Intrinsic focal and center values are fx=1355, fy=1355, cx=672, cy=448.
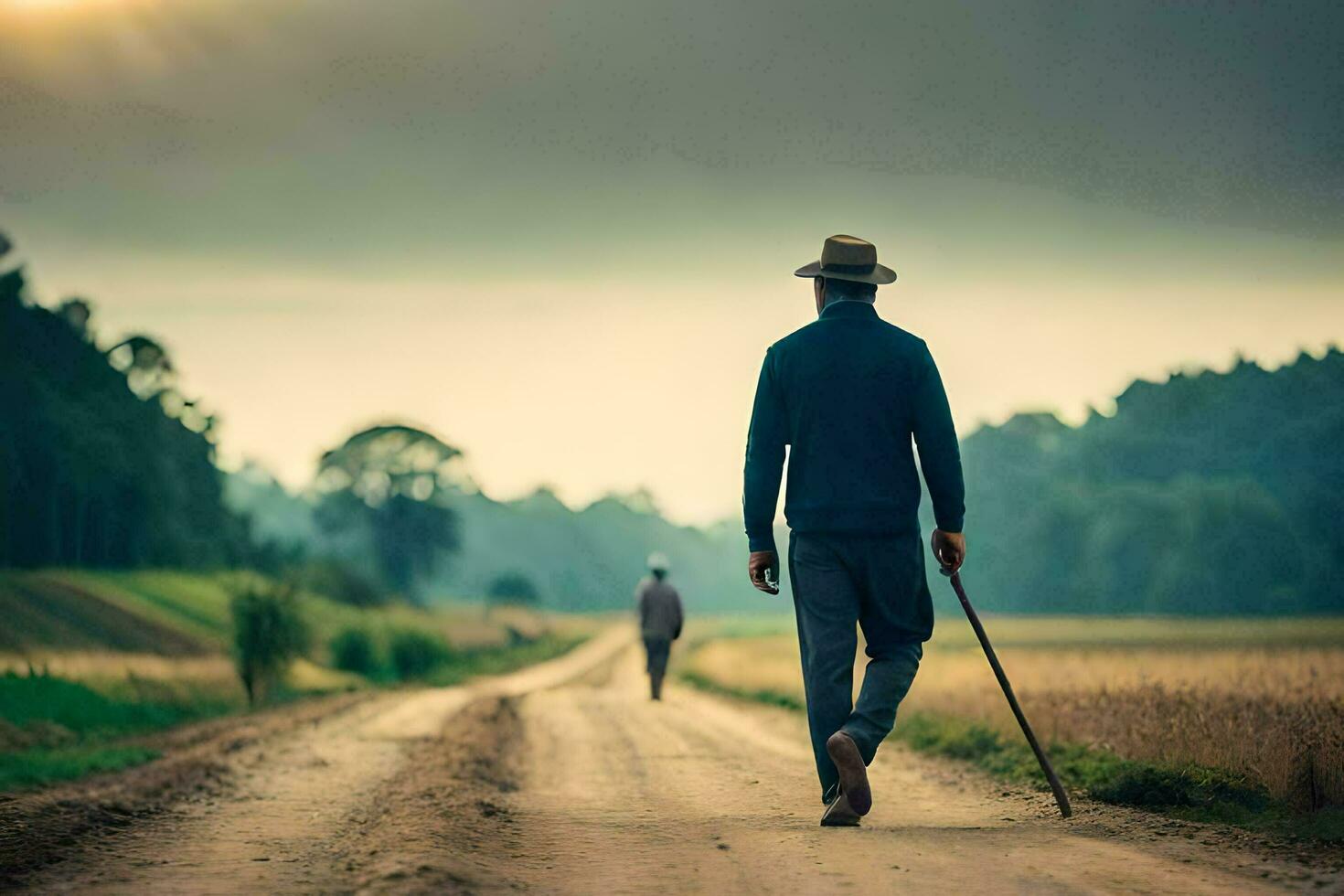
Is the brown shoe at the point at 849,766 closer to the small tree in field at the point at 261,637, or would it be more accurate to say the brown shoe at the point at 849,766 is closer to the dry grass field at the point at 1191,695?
the dry grass field at the point at 1191,695

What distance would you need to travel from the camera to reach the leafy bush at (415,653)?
134 feet

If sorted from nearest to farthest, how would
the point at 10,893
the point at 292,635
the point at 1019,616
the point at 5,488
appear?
1. the point at 10,893
2. the point at 292,635
3. the point at 5,488
4. the point at 1019,616

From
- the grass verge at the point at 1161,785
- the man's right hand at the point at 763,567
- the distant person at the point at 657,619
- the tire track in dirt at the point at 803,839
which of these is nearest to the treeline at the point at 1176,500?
the distant person at the point at 657,619

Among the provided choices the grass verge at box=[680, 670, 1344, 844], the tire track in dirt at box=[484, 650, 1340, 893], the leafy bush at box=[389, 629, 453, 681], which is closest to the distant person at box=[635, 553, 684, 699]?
the tire track in dirt at box=[484, 650, 1340, 893]

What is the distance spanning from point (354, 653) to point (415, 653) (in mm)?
4272

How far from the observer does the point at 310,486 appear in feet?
224

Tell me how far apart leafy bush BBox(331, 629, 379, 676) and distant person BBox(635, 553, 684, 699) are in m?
16.7

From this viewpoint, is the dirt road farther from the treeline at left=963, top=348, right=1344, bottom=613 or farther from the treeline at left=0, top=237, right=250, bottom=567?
the treeline at left=0, top=237, right=250, bottom=567

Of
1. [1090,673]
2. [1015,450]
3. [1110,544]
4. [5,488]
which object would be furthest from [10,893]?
[1015,450]

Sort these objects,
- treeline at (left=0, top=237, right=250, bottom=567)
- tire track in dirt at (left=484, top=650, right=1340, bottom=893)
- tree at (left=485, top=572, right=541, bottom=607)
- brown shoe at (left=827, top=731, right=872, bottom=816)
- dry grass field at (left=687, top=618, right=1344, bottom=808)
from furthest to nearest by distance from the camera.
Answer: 1. tree at (left=485, top=572, right=541, bottom=607)
2. treeline at (left=0, top=237, right=250, bottom=567)
3. dry grass field at (left=687, top=618, right=1344, bottom=808)
4. brown shoe at (left=827, top=731, right=872, bottom=816)
5. tire track in dirt at (left=484, top=650, right=1340, bottom=893)

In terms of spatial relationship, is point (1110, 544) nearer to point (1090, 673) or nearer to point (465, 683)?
point (465, 683)

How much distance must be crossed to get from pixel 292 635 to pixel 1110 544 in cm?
2912

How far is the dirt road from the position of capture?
5047 millimetres

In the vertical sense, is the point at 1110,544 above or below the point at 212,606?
above
